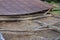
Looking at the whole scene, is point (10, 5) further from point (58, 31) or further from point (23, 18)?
point (58, 31)

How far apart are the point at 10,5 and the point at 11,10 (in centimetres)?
42

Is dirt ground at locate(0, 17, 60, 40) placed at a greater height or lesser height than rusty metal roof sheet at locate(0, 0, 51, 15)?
lesser

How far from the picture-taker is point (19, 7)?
6.82m

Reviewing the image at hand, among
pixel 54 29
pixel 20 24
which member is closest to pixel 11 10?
pixel 20 24

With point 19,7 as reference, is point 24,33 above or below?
below

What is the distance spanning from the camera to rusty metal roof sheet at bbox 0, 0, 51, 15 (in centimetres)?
635

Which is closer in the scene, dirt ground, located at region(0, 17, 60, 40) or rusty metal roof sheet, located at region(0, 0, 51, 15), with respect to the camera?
dirt ground, located at region(0, 17, 60, 40)

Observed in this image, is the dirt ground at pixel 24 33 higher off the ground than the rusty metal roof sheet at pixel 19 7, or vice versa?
the rusty metal roof sheet at pixel 19 7

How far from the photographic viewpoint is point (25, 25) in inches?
228

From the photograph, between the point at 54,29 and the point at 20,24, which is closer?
the point at 54,29

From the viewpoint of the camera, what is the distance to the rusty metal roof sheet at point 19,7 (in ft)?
20.8

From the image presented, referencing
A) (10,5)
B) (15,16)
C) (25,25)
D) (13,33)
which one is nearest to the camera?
(13,33)

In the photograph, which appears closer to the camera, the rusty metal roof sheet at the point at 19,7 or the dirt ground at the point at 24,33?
the dirt ground at the point at 24,33

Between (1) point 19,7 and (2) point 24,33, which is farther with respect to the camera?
(1) point 19,7
